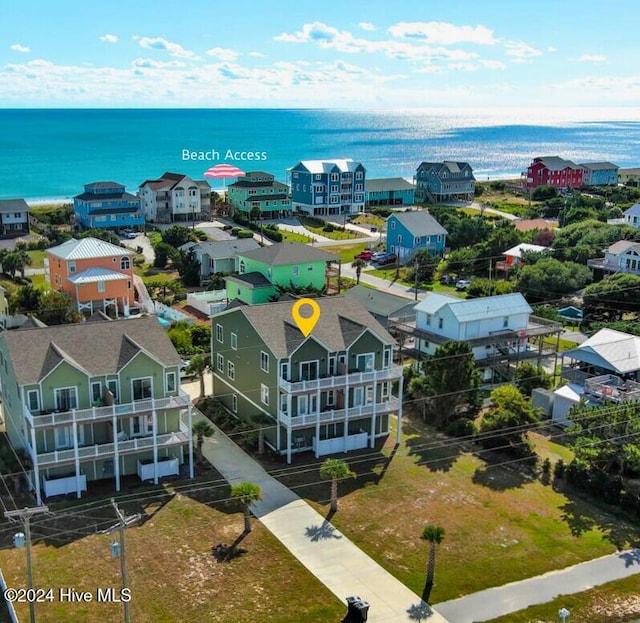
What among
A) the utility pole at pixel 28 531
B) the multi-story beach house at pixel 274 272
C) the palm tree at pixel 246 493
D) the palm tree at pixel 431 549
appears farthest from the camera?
the multi-story beach house at pixel 274 272

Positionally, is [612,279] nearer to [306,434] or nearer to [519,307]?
[519,307]

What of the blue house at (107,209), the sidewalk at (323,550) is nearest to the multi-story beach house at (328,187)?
the blue house at (107,209)

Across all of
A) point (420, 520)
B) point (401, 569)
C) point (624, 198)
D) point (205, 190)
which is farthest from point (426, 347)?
point (624, 198)

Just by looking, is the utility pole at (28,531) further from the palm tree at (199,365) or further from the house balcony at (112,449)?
the palm tree at (199,365)

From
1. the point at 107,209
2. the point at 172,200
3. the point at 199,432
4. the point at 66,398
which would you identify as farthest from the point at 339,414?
the point at 172,200

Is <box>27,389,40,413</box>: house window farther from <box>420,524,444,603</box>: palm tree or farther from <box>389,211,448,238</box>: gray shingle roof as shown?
<box>389,211,448,238</box>: gray shingle roof

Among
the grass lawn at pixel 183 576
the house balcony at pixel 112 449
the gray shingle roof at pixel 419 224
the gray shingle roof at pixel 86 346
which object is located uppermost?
the gray shingle roof at pixel 86 346

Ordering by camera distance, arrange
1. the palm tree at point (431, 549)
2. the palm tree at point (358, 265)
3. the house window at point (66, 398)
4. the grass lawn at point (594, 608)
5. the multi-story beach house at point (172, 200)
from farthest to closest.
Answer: the multi-story beach house at point (172, 200)
the palm tree at point (358, 265)
the house window at point (66, 398)
the palm tree at point (431, 549)
the grass lawn at point (594, 608)
